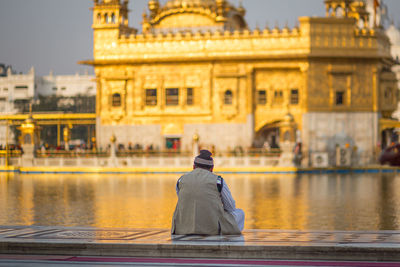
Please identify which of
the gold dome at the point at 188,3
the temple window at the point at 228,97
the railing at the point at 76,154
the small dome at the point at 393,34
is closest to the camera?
the railing at the point at 76,154

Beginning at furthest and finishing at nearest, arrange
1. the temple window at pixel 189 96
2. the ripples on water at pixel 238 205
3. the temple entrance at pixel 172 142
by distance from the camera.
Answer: the temple window at pixel 189 96 → the temple entrance at pixel 172 142 → the ripples on water at pixel 238 205

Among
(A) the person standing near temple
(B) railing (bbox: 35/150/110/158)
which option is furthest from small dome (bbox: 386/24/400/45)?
(A) the person standing near temple

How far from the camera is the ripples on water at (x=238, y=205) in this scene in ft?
42.3

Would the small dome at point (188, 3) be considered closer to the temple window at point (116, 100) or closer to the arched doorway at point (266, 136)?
the temple window at point (116, 100)

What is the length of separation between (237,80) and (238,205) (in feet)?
81.4

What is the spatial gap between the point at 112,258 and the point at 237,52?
1309 inches

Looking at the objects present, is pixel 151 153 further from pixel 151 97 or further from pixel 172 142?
pixel 151 97

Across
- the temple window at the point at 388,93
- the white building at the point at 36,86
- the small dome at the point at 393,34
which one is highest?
the small dome at the point at 393,34

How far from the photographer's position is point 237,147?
39.5 m

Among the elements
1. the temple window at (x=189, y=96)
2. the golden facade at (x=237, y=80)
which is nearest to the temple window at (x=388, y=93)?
the golden facade at (x=237, y=80)

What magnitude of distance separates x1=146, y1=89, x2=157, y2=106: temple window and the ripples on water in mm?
18419

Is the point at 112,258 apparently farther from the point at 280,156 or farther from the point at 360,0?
the point at 360,0

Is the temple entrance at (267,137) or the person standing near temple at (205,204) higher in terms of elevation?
the temple entrance at (267,137)

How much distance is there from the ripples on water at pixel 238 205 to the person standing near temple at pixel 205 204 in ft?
11.3
